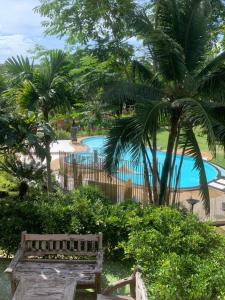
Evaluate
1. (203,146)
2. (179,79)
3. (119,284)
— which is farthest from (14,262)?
(203,146)

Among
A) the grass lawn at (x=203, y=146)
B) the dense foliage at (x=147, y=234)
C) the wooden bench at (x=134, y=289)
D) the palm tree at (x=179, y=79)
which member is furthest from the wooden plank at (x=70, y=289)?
the grass lawn at (x=203, y=146)

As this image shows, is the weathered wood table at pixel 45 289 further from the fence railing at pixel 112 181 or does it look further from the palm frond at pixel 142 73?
the fence railing at pixel 112 181

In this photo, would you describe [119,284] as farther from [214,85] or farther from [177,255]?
[214,85]

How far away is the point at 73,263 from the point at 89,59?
595cm

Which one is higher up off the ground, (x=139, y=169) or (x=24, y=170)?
(x=24, y=170)

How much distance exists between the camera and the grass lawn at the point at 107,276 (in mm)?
5887

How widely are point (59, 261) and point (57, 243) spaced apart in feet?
0.96

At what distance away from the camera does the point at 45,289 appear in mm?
5051

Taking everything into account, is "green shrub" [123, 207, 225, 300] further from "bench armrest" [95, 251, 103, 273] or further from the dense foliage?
"bench armrest" [95, 251, 103, 273]

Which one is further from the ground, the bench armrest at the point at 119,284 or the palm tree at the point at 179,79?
the palm tree at the point at 179,79

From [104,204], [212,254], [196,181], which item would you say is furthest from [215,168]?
[212,254]

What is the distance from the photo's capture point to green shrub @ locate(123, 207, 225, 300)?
4047mm

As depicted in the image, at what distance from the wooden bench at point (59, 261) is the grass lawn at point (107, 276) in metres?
0.43

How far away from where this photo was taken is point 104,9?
32.6ft
